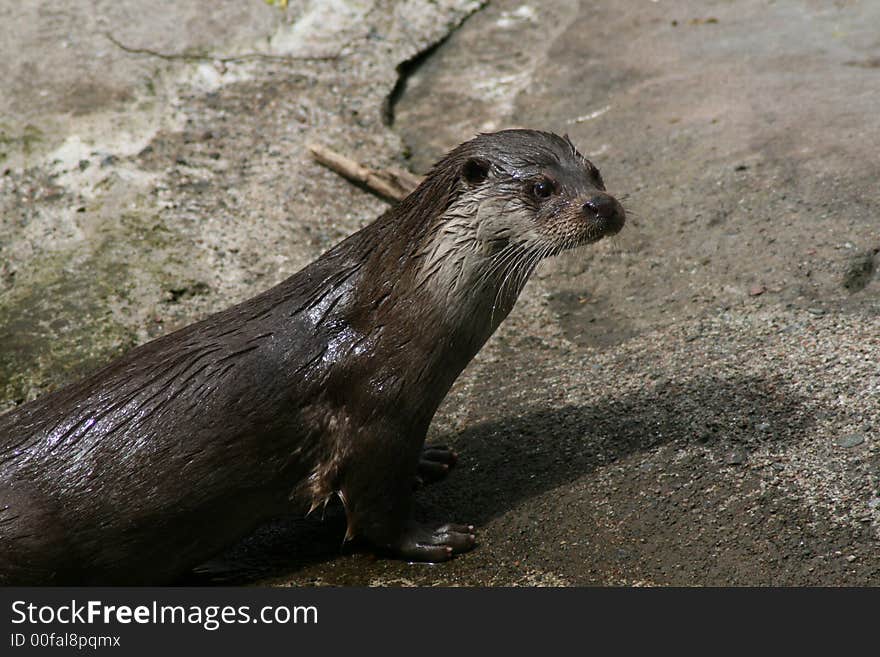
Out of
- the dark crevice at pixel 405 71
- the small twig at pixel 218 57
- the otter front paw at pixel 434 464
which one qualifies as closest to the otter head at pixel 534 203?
the otter front paw at pixel 434 464

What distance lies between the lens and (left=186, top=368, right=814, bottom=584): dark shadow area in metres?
3.78

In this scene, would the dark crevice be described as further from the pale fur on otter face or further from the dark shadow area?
the pale fur on otter face

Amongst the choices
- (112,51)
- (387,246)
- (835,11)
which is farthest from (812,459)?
(112,51)

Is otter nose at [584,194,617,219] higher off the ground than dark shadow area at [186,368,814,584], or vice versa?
otter nose at [584,194,617,219]

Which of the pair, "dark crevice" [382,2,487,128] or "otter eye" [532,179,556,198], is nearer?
"otter eye" [532,179,556,198]

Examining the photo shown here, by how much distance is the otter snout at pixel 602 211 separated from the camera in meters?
3.46

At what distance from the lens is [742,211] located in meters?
4.88

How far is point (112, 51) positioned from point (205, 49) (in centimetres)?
54

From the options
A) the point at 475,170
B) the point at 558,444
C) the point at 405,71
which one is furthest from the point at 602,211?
the point at 405,71

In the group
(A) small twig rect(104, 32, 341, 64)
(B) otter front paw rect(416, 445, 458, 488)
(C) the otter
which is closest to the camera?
(C) the otter

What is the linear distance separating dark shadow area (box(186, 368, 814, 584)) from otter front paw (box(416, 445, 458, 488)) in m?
0.04

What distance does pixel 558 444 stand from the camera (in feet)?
13.2

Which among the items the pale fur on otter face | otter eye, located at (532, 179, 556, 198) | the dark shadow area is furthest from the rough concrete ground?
otter eye, located at (532, 179, 556, 198)

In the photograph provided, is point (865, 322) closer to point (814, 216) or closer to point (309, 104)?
point (814, 216)
